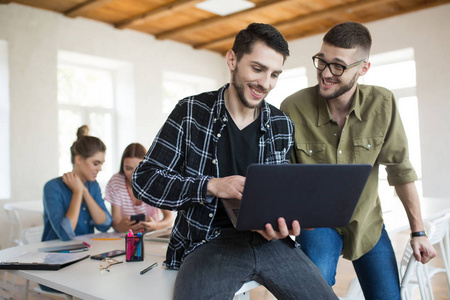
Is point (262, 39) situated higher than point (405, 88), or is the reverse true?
point (405, 88)

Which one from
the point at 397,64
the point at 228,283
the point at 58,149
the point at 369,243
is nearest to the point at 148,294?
the point at 228,283

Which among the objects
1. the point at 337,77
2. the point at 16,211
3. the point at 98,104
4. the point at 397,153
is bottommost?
the point at 16,211

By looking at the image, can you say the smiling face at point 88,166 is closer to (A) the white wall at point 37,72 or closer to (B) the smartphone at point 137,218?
(B) the smartphone at point 137,218

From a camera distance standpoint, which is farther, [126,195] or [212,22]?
[212,22]

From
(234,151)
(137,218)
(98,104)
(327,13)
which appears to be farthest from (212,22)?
(234,151)

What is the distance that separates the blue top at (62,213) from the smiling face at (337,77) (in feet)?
4.90

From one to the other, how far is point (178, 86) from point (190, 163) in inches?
281

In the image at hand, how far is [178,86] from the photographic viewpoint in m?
8.62

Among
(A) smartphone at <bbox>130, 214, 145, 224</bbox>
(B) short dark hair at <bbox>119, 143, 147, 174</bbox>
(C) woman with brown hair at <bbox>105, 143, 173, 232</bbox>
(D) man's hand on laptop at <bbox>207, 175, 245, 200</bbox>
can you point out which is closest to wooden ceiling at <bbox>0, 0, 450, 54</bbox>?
(B) short dark hair at <bbox>119, 143, 147, 174</bbox>

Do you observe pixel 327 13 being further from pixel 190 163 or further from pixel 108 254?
pixel 108 254

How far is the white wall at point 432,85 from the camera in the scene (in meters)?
6.41

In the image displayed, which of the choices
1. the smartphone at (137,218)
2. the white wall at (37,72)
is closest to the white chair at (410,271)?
the smartphone at (137,218)

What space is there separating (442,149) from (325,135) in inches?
210

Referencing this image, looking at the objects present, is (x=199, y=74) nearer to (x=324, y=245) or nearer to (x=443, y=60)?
(x=443, y=60)
